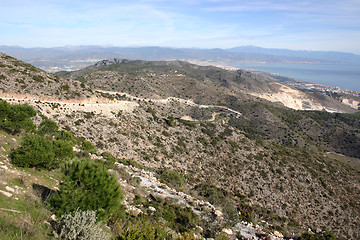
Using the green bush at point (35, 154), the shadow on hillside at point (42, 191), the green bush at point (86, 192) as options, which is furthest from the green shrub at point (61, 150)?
the green bush at point (86, 192)

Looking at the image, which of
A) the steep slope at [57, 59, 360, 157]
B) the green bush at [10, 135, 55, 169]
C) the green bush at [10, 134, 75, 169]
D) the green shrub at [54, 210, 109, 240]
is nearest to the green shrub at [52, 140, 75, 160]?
the green bush at [10, 134, 75, 169]

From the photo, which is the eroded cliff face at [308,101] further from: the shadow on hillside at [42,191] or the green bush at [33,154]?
the shadow on hillside at [42,191]

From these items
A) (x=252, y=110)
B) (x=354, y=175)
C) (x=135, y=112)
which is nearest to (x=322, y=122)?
(x=252, y=110)

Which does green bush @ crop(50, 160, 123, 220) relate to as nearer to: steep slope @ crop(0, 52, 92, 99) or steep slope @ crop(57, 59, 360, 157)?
steep slope @ crop(0, 52, 92, 99)

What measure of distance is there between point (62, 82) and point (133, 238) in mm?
31838

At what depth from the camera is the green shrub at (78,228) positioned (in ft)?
23.4

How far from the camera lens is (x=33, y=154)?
1154 centimetres

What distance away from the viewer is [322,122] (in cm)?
7406

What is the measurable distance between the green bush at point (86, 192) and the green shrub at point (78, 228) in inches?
20.3

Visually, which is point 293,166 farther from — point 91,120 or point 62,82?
point 62,82

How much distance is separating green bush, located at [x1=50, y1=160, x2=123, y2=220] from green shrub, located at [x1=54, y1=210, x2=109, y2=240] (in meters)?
0.52

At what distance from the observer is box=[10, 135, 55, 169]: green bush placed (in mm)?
11328

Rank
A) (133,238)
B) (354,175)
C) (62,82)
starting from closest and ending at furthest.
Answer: (133,238) → (62,82) → (354,175)

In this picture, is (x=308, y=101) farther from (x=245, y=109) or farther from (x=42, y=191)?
(x=42, y=191)
